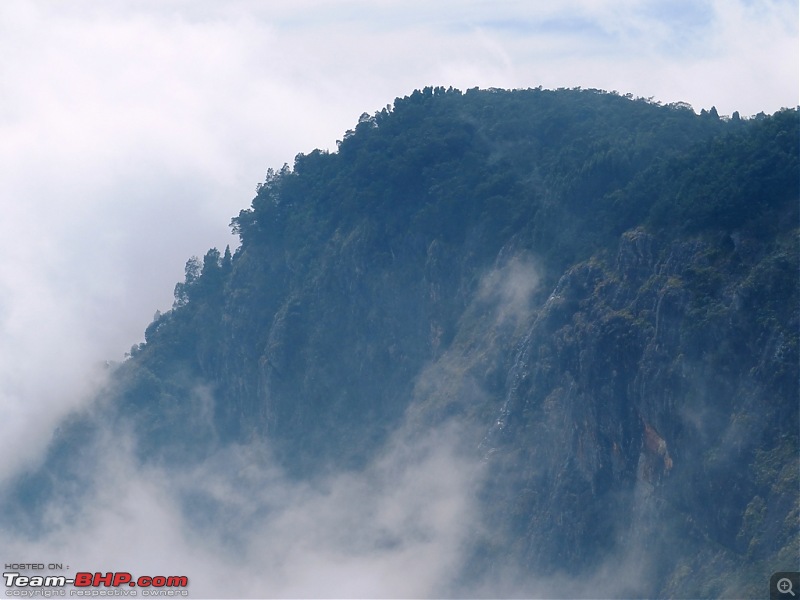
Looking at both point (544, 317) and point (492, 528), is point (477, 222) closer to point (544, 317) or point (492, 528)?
point (544, 317)

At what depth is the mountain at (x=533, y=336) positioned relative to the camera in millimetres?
112750

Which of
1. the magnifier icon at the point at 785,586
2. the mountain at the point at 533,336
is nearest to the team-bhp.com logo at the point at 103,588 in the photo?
the mountain at the point at 533,336

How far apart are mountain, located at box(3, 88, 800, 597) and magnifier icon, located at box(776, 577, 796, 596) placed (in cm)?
517

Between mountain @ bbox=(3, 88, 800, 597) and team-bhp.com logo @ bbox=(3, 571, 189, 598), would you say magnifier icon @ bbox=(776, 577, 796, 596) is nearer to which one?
mountain @ bbox=(3, 88, 800, 597)

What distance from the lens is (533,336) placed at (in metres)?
131

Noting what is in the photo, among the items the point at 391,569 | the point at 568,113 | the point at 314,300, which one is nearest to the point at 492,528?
the point at 391,569

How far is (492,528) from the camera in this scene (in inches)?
5084

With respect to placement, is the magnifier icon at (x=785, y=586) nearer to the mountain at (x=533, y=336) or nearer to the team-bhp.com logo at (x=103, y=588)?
the mountain at (x=533, y=336)

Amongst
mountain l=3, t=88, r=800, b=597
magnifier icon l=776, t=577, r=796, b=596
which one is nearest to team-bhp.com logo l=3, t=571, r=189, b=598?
mountain l=3, t=88, r=800, b=597

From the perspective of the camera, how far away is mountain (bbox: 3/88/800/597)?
113 m

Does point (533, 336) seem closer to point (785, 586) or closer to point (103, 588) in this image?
point (103, 588)

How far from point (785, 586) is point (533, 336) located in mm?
42768

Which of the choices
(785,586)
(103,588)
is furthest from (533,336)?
(785,586)

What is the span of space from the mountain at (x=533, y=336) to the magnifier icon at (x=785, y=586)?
17.0 ft
